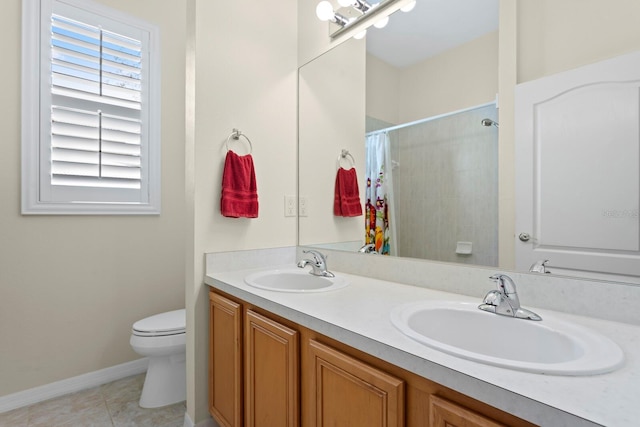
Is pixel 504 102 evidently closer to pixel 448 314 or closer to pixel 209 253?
pixel 448 314

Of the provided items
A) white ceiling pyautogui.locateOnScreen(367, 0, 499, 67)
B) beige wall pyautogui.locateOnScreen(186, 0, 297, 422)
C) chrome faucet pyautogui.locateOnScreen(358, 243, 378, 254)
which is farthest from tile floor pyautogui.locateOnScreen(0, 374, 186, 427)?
white ceiling pyautogui.locateOnScreen(367, 0, 499, 67)

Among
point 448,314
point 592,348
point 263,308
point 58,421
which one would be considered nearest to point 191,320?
point 263,308

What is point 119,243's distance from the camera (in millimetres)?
2182

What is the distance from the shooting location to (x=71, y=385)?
2006 millimetres

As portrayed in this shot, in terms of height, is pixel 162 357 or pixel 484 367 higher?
pixel 484 367

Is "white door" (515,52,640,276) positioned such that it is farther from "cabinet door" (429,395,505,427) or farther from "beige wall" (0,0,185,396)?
"beige wall" (0,0,185,396)

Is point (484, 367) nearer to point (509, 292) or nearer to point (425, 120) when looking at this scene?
point (509, 292)

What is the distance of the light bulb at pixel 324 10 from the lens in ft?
5.51

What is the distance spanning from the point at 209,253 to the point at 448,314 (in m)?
1.12

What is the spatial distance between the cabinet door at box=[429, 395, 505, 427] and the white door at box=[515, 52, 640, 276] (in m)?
0.63

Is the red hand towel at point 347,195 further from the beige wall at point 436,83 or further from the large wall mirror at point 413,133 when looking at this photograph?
the beige wall at point 436,83

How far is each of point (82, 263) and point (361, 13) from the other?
2.23 m

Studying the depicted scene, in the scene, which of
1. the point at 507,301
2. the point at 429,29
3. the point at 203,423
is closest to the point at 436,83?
the point at 429,29

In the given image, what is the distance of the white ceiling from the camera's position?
1.23 m
